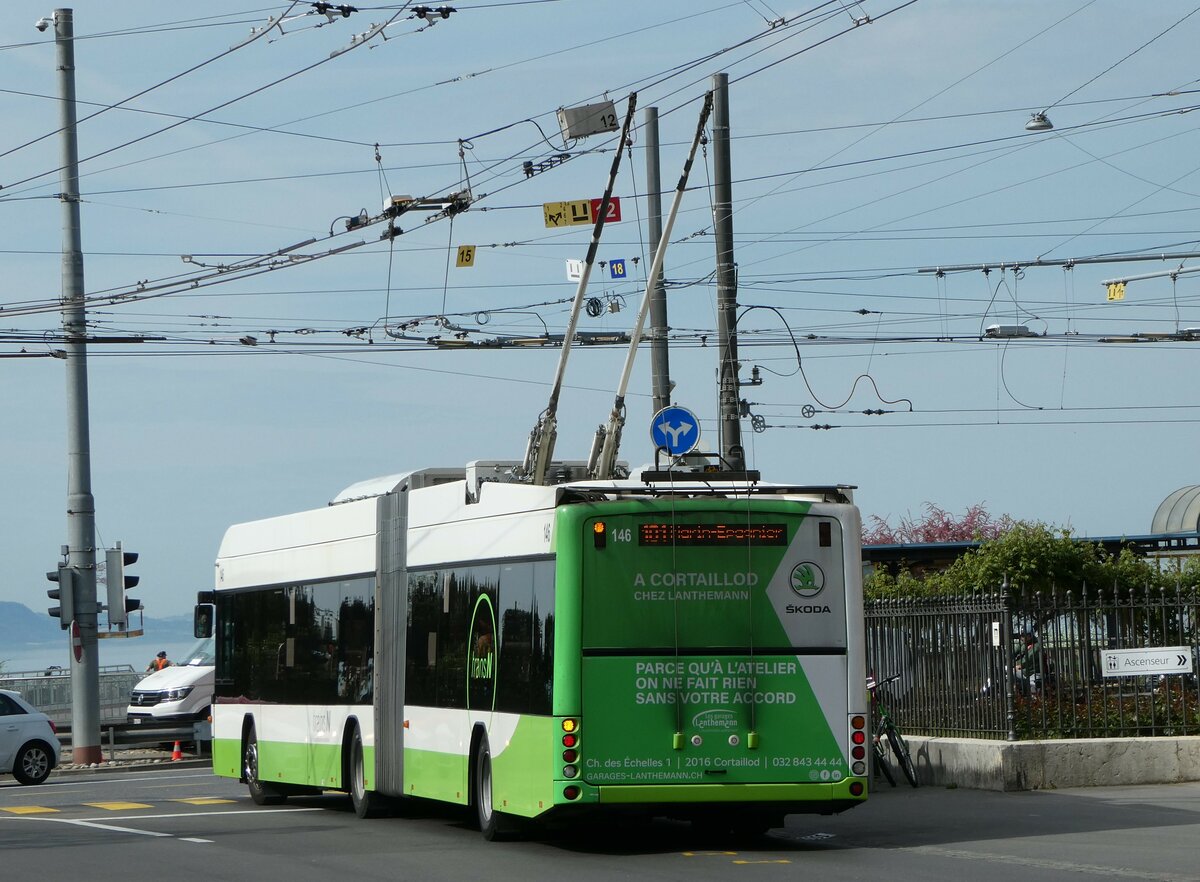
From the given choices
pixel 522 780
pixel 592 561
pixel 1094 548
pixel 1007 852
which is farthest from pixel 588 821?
pixel 1094 548

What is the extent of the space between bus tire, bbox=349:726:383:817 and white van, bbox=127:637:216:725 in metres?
15.4

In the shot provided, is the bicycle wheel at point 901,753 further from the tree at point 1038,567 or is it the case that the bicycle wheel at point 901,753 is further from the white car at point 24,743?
the white car at point 24,743

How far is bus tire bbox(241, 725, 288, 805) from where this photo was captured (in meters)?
21.5

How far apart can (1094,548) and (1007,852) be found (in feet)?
56.1

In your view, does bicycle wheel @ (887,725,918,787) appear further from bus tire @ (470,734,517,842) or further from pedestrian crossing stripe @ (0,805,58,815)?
pedestrian crossing stripe @ (0,805,58,815)

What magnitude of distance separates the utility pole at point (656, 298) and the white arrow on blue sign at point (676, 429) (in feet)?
12.9

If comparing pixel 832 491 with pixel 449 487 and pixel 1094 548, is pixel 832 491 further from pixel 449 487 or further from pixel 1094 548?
pixel 1094 548

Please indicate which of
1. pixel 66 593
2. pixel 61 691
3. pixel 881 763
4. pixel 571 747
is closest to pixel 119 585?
pixel 66 593

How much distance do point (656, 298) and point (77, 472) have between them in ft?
36.5

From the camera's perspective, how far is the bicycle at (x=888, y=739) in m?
20.0

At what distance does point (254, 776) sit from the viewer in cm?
2150

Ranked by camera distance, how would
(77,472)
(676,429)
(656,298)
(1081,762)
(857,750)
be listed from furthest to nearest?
(77,472) < (656,298) < (676,429) < (1081,762) < (857,750)

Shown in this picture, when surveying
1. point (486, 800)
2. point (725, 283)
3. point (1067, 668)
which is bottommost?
point (486, 800)

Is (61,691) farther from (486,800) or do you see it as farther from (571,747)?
(571,747)
